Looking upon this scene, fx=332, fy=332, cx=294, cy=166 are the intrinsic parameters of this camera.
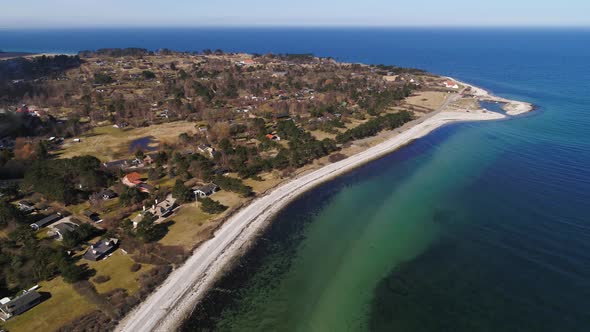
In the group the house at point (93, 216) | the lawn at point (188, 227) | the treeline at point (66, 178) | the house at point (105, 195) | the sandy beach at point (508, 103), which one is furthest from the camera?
the sandy beach at point (508, 103)

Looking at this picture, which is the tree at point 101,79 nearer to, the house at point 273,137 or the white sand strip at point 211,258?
the house at point 273,137

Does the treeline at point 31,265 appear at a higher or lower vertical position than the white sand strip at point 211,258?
higher

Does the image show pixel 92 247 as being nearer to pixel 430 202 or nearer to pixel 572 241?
pixel 430 202

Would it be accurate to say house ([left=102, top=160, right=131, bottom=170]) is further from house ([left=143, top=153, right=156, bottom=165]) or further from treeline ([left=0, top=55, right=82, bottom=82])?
treeline ([left=0, top=55, right=82, bottom=82])

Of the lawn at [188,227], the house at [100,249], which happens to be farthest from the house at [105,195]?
the house at [100,249]

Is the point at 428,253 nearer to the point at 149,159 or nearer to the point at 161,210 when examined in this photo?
the point at 161,210

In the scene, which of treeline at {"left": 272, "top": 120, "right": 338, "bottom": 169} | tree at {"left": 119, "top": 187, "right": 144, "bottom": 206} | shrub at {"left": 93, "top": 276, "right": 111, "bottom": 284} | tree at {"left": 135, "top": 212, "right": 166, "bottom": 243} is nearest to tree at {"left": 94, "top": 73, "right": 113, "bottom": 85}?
treeline at {"left": 272, "top": 120, "right": 338, "bottom": 169}
